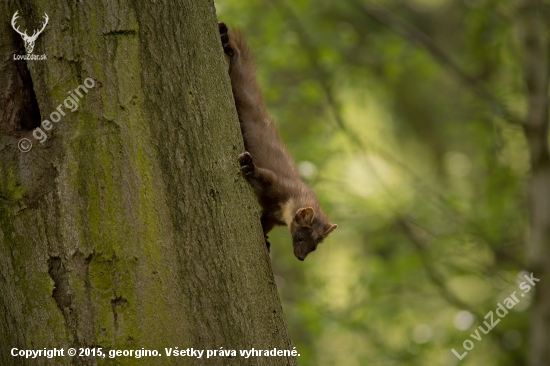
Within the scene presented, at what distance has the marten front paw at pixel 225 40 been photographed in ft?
15.3

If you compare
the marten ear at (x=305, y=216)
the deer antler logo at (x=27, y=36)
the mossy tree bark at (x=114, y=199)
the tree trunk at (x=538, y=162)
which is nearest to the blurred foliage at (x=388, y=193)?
the tree trunk at (x=538, y=162)

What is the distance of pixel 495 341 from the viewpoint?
9359 mm

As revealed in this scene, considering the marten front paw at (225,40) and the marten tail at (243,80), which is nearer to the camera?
the marten front paw at (225,40)

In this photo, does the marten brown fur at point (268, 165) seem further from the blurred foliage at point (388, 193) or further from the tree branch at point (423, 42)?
the tree branch at point (423, 42)

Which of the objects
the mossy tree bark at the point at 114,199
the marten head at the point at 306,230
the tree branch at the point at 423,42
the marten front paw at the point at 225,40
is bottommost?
the mossy tree bark at the point at 114,199

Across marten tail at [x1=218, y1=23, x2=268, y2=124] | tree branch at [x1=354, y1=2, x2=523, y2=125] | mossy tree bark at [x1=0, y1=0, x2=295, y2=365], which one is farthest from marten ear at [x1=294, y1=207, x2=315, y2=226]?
tree branch at [x1=354, y1=2, x2=523, y2=125]

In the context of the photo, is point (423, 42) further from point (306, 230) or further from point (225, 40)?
point (225, 40)

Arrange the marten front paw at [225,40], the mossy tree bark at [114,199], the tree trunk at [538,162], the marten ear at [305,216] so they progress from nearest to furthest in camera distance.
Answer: the mossy tree bark at [114,199]
the marten front paw at [225,40]
the marten ear at [305,216]
the tree trunk at [538,162]

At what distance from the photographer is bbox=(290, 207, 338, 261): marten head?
543cm

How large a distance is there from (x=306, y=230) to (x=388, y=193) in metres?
3.65

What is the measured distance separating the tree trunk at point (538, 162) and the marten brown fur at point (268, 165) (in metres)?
2.94

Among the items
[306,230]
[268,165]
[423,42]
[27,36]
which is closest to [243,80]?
[268,165]

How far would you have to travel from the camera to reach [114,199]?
8.17 feet

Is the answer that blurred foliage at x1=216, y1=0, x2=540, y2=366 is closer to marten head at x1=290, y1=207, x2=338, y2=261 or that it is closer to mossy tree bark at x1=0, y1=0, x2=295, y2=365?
marten head at x1=290, y1=207, x2=338, y2=261
